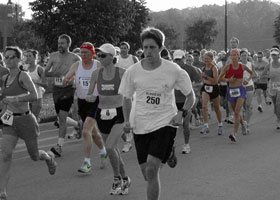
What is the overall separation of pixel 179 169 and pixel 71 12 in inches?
1030

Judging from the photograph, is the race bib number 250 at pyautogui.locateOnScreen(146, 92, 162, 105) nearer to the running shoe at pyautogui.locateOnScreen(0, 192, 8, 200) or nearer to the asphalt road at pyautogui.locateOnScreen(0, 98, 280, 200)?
the asphalt road at pyautogui.locateOnScreen(0, 98, 280, 200)

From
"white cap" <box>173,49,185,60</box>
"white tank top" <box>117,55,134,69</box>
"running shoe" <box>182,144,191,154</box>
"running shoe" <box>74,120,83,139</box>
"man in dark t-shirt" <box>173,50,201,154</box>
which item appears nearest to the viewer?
"man in dark t-shirt" <box>173,50,201,154</box>

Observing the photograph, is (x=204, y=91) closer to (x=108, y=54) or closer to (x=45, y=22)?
(x=108, y=54)

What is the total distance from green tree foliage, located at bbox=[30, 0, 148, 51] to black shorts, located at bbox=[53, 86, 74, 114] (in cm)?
2271

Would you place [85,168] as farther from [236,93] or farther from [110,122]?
[236,93]

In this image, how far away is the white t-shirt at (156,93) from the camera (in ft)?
16.1

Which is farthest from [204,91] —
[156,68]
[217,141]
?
[156,68]

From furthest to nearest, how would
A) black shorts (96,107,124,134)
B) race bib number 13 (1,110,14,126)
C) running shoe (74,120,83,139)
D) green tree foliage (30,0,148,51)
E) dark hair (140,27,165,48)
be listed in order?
green tree foliage (30,0,148,51) < running shoe (74,120,83,139) < black shorts (96,107,124,134) < race bib number 13 (1,110,14,126) < dark hair (140,27,165,48)

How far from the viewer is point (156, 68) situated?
4930mm

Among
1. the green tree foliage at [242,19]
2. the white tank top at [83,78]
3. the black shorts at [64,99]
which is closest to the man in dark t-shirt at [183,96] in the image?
the white tank top at [83,78]

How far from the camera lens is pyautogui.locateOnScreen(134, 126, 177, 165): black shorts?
4863mm

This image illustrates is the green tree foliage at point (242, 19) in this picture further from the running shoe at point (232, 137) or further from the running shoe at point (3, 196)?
the running shoe at point (3, 196)

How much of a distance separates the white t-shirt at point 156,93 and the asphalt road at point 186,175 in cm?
139

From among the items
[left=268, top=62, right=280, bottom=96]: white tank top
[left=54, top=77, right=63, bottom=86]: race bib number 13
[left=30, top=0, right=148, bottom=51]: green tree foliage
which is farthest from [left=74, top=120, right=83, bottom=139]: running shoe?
[left=30, top=0, right=148, bottom=51]: green tree foliage
